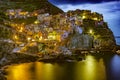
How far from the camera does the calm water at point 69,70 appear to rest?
56.3m

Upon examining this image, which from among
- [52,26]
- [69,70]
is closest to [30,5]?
[52,26]

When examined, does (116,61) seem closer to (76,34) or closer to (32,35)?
(76,34)

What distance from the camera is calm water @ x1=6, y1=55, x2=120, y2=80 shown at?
56344 mm

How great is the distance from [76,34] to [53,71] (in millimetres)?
21867

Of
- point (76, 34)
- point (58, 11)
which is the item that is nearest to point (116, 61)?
point (76, 34)

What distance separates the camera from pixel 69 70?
61.3 meters

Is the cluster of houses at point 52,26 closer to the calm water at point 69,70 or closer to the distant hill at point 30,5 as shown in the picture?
the distant hill at point 30,5

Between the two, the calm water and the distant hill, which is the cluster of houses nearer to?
the distant hill

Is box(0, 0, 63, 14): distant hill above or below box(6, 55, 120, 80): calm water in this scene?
above

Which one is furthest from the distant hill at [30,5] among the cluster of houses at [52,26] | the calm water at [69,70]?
the calm water at [69,70]

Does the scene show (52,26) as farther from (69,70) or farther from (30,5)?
(69,70)

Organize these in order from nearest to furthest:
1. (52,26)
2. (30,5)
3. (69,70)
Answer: (69,70) < (52,26) < (30,5)

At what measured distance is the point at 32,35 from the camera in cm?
8212

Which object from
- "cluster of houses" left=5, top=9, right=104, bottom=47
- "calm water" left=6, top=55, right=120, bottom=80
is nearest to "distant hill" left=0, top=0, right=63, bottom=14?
"cluster of houses" left=5, top=9, right=104, bottom=47
